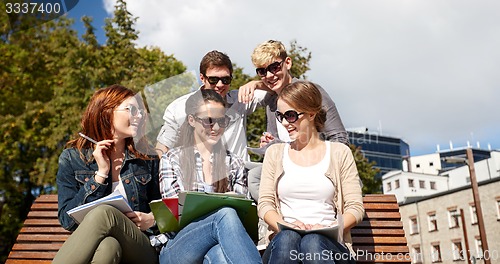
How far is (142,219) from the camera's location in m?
3.40

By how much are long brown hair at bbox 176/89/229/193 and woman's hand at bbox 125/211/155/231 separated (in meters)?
0.32

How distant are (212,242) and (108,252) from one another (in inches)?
24.3

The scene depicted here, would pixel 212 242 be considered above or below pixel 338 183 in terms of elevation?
below

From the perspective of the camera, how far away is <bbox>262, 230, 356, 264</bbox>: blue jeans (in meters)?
2.94

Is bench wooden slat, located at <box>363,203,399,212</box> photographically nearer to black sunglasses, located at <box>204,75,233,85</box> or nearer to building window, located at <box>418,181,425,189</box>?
black sunglasses, located at <box>204,75,233,85</box>

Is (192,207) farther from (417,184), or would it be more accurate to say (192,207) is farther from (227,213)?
(417,184)

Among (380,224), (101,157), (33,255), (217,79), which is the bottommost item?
(33,255)

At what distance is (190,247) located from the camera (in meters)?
3.23

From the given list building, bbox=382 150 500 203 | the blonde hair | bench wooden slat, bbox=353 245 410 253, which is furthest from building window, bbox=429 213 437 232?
the blonde hair

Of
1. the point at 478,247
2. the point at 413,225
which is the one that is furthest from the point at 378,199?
the point at 413,225

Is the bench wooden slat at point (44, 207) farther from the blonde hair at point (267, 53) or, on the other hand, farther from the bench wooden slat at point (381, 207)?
the bench wooden slat at point (381, 207)

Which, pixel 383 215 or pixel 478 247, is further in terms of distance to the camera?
pixel 478 247

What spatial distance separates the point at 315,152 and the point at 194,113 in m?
0.87

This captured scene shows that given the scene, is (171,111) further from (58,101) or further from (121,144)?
(58,101)
